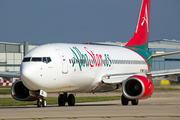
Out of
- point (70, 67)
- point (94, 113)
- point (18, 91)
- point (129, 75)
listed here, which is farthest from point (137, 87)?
point (94, 113)

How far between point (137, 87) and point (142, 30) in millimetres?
11074

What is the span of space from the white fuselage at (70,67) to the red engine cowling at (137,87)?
222 centimetres

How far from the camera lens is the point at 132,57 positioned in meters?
28.0

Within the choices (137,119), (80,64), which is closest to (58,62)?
(80,64)

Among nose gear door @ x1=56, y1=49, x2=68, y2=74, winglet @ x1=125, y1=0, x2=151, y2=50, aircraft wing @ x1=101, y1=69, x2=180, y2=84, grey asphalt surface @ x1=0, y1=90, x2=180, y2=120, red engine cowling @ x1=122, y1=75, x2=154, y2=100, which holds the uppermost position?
winglet @ x1=125, y1=0, x2=151, y2=50

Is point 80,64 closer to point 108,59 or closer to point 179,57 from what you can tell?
point 108,59

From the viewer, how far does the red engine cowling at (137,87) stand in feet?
68.4

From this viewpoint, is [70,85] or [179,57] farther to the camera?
[179,57]

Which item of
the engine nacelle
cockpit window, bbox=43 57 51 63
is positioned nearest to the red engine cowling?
cockpit window, bbox=43 57 51 63

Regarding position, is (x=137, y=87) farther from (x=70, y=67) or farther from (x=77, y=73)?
(x=70, y=67)

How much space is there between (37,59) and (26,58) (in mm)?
678

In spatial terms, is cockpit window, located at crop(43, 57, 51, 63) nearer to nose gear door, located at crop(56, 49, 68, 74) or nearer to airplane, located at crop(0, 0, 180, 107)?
airplane, located at crop(0, 0, 180, 107)

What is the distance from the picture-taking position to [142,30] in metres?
31.9

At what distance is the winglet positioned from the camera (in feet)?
102
